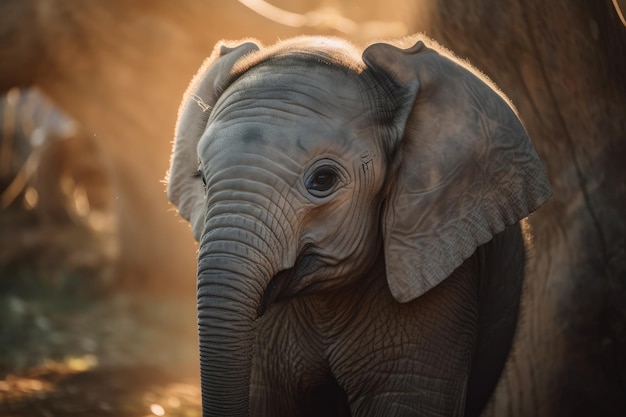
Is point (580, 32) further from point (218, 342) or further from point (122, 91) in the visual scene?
point (122, 91)

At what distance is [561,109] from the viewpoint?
5254mm

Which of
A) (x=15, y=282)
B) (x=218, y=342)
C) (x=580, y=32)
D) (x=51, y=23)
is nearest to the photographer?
(x=218, y=342)

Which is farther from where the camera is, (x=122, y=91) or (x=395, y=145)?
(x=122, y=91)

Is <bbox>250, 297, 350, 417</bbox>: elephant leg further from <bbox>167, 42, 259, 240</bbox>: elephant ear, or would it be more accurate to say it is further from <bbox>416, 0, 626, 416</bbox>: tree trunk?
<bbox>416, 0, 626, 416</bbox>: tree trunk

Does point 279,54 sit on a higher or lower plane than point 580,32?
lower

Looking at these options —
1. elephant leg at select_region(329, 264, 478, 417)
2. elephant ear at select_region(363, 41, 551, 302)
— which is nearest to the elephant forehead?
elephant ear at select_region(363, 41, 551, 302)

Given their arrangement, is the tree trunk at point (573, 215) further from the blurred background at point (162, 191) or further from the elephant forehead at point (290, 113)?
the elephant forehead at point (290, 113)

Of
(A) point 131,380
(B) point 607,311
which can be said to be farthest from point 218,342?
(A) point 131,380

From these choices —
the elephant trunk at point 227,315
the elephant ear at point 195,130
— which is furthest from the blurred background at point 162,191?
the elephant trunk at point 227,315

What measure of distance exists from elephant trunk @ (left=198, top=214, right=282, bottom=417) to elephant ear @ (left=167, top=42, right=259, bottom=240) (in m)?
0.71

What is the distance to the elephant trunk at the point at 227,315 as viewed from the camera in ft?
11.0

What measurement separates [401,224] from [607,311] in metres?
1.66

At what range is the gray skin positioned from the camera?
346cm

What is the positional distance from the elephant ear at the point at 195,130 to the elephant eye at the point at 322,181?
63 cm
